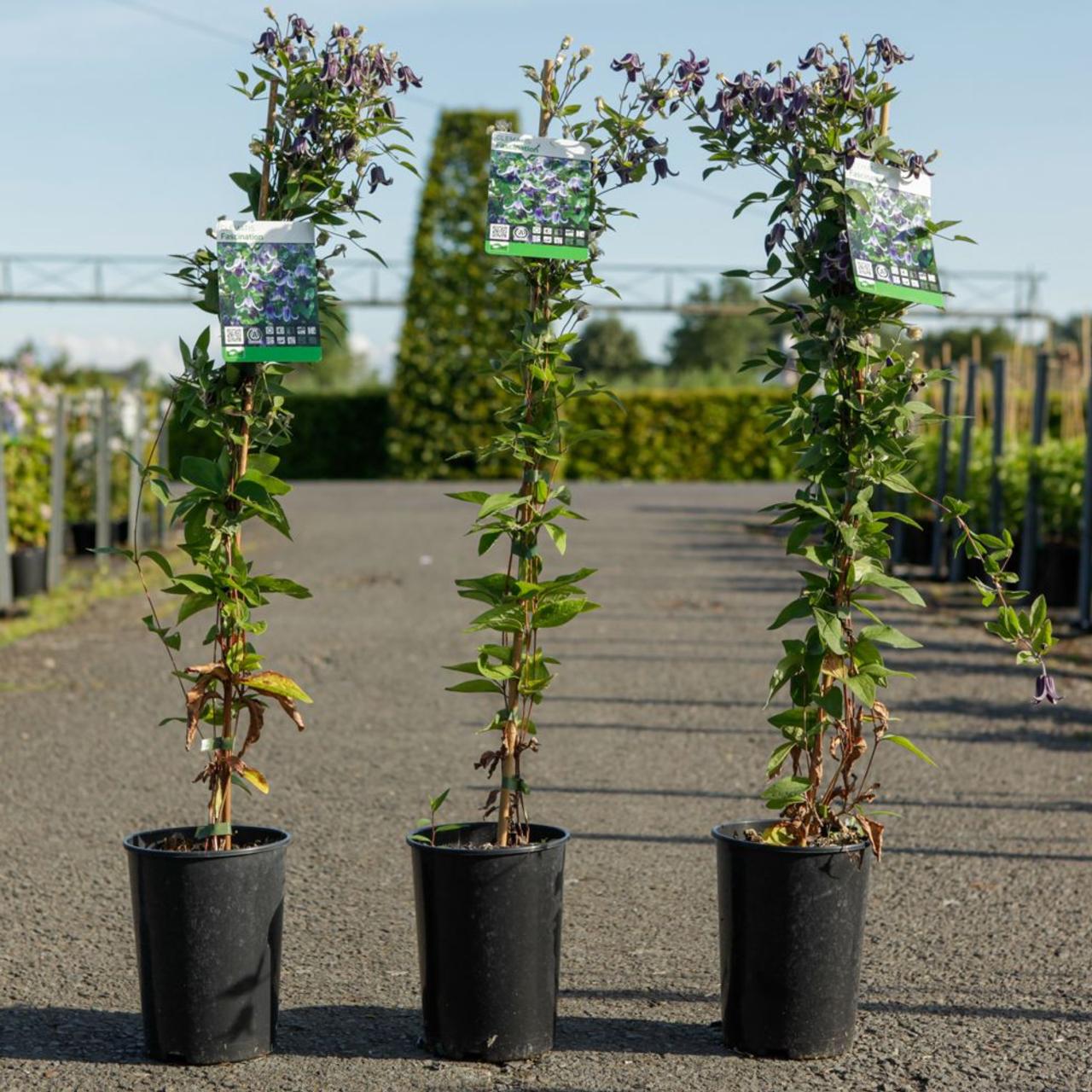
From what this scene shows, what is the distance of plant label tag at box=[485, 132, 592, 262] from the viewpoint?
10.3 feet

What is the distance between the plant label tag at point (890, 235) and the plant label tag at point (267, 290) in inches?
44.5

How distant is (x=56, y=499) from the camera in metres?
10.6

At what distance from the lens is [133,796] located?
536 centimetres

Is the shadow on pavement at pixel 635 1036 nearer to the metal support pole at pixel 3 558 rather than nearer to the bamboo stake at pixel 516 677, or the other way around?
the bamboo stake at pixel 516 677

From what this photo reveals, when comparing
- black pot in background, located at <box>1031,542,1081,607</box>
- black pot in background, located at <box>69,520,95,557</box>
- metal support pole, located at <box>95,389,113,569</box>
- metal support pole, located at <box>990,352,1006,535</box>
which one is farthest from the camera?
black pot in background, located at <box>69,520,95,557</box>

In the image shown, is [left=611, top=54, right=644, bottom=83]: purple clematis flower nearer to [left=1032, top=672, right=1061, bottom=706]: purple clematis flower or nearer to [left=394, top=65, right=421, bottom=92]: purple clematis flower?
[left=394, top=65, right=421, bottom=92]: purple clematis flower

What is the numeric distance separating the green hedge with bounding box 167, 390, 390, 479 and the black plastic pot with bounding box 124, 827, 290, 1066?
84.6ft

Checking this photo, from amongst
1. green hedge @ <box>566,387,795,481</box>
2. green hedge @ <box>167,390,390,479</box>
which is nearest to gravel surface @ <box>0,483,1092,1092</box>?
green hedge @ <box>566,387,795,481</box>

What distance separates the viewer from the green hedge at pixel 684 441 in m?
28.3

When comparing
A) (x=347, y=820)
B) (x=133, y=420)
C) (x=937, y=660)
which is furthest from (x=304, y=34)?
(x=133, y=420)

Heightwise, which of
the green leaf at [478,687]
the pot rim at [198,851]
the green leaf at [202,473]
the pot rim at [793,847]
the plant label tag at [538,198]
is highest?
the plant label tag at [538,198]

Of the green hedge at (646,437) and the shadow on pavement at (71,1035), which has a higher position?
the green hedge at (646,437)

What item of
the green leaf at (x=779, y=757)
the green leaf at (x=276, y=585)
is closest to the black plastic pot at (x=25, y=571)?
the green leaf at (x=276, y=585)

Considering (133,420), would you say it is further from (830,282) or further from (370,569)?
(830,282)
